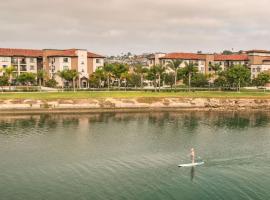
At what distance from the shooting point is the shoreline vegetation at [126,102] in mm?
109562

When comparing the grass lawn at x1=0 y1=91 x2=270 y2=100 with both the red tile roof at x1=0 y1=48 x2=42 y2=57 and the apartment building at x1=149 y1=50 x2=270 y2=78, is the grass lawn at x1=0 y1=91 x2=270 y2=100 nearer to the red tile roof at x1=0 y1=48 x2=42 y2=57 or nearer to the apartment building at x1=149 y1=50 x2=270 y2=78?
the red tile roof at x1=0 y1=48 x2=42 y2=57

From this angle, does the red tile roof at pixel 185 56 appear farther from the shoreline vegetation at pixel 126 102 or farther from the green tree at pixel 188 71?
the shoreline vegetation at pixel 126 102

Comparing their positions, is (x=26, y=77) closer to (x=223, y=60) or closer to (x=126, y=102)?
(x=126, y=102)

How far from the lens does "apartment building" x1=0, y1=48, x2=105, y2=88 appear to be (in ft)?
547

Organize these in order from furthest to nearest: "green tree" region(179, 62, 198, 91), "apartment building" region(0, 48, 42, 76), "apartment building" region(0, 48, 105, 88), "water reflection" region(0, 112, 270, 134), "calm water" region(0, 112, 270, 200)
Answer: "apartment building" region(0, 48, 105, 88) → "apartment building" region(0, 48, 42, 76) → "green tree" region(179, 62, 198, 91) → "water reflection" region(0, 112, 270, 134) → "calm water" region(0, 112, 270, 200)

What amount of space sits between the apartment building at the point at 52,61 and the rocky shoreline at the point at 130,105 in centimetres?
5346

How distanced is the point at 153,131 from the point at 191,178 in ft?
109

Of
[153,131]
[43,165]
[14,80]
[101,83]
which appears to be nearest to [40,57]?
[14,80]

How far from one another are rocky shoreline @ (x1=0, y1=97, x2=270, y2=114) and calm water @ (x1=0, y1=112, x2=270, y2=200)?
51.9 ft

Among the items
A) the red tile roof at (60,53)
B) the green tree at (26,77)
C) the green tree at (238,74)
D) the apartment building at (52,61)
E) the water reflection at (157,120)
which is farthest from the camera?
the red tile roof at (60,53)

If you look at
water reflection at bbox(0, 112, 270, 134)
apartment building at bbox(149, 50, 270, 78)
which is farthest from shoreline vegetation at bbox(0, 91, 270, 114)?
apartment building at bbox(149, 50, 270, 78)

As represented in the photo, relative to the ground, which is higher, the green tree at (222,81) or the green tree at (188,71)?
the green tree at (188,71)

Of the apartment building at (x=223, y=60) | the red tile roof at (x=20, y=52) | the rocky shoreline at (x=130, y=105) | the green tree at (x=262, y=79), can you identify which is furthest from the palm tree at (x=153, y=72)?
the red tile roof at (x=20, y=52)

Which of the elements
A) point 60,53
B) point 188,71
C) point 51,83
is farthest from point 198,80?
point 51,83
